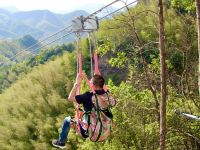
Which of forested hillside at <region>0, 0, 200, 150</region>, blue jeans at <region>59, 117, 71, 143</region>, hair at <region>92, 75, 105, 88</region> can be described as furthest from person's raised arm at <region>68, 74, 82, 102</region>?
forested hillside at <region>0, 0, 200, 150</region>

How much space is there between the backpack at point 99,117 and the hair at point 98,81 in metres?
0.16

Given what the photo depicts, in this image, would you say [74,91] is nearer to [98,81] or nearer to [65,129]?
[98,81]

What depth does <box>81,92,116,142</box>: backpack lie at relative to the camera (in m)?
6.01

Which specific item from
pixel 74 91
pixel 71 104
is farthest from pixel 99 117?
pixel 71 104

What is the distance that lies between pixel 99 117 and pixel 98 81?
2.04 feet

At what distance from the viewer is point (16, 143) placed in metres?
36.4

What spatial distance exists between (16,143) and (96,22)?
31913 mm

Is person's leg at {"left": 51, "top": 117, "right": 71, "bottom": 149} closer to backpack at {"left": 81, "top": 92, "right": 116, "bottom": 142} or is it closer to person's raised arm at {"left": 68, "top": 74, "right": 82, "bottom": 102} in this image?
backpack at {"left": 81, "top": 92, "right": 116, "bottom": 142}

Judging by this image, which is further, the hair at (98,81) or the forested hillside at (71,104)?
the forested hillside at (71,104)

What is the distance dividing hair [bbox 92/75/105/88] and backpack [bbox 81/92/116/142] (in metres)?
0.16

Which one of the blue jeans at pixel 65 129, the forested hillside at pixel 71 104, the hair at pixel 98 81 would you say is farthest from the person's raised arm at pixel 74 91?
the forested hillside at pixel 71 104

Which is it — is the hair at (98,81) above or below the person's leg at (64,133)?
above

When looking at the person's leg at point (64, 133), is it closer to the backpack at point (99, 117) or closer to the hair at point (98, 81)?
the backpack at point (99, 117)

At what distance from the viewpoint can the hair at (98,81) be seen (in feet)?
18.8
